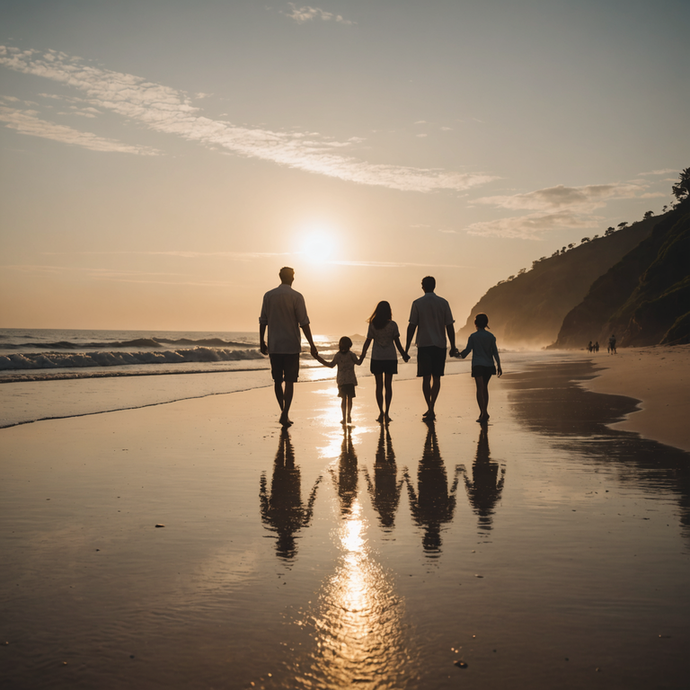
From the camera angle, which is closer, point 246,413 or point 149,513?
point 149,513

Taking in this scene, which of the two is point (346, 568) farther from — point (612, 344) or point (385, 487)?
point (612, 344)

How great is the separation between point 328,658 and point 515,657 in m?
0.72

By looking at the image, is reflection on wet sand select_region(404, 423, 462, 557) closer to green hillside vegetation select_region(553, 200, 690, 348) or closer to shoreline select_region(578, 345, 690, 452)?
shoreline select_region(578, 345, 690, 452)

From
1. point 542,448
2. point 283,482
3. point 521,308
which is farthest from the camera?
point 521,308

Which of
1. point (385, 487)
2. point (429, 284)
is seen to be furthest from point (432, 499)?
point (429, 284)

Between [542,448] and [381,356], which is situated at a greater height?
[381,356]

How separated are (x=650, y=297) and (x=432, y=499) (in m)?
54.8

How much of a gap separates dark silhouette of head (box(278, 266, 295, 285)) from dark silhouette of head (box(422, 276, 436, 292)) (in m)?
2.28

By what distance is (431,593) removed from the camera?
119 inches

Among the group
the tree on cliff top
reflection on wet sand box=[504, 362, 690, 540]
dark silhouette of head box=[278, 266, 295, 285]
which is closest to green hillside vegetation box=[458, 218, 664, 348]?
the tree on cliff top

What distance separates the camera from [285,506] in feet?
16.0

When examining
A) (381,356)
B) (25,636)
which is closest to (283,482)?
(25,636)

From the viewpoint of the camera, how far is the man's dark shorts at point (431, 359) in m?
10.4

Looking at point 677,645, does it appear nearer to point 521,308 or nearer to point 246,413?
→ point 246,413
